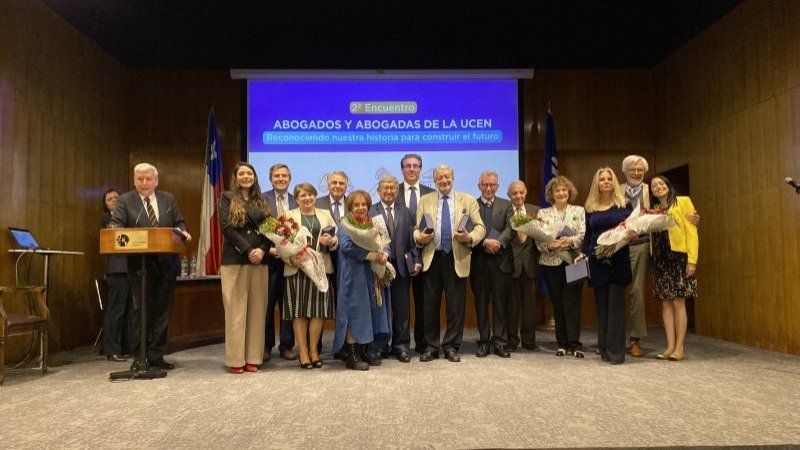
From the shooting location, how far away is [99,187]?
680 centimetres

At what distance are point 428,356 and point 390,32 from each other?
12.9ft

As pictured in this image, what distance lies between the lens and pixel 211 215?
6.89 meters

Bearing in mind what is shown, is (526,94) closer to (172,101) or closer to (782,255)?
(782,255)

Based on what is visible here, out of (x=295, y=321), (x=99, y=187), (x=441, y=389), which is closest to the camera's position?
(x=441, y=389)

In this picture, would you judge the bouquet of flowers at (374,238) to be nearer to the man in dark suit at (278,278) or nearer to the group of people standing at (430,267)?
the group of people standing at (430,267)

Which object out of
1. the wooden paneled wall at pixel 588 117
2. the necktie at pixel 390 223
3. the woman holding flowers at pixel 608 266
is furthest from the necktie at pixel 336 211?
the wooden paneled wall at pixel 588 117

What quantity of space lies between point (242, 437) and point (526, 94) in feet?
20.4

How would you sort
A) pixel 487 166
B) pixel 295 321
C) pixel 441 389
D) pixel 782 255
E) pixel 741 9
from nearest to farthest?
1. pixel 441 389
2. pixel 295 321
3. pixel 782 255
4. pixel 741 9
5. pixel 487 166

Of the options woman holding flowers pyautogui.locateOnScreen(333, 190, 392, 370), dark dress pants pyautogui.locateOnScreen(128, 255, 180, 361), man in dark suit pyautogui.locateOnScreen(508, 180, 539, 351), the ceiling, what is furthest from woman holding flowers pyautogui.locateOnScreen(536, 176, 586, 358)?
dark dress pants pyautogui.locateOnScreen(128, 255, 180, 361)

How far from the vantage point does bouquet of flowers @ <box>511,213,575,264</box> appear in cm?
464

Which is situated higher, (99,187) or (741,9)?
(741,9)

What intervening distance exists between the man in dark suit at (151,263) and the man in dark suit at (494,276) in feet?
7.33

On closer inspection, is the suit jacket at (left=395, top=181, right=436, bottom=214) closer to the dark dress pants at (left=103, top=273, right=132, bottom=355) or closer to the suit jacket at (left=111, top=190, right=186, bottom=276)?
the suit jacket at (left=111, top=190, right=186, bottom=276)

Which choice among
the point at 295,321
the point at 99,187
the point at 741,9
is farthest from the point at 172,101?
the point at 741,9
